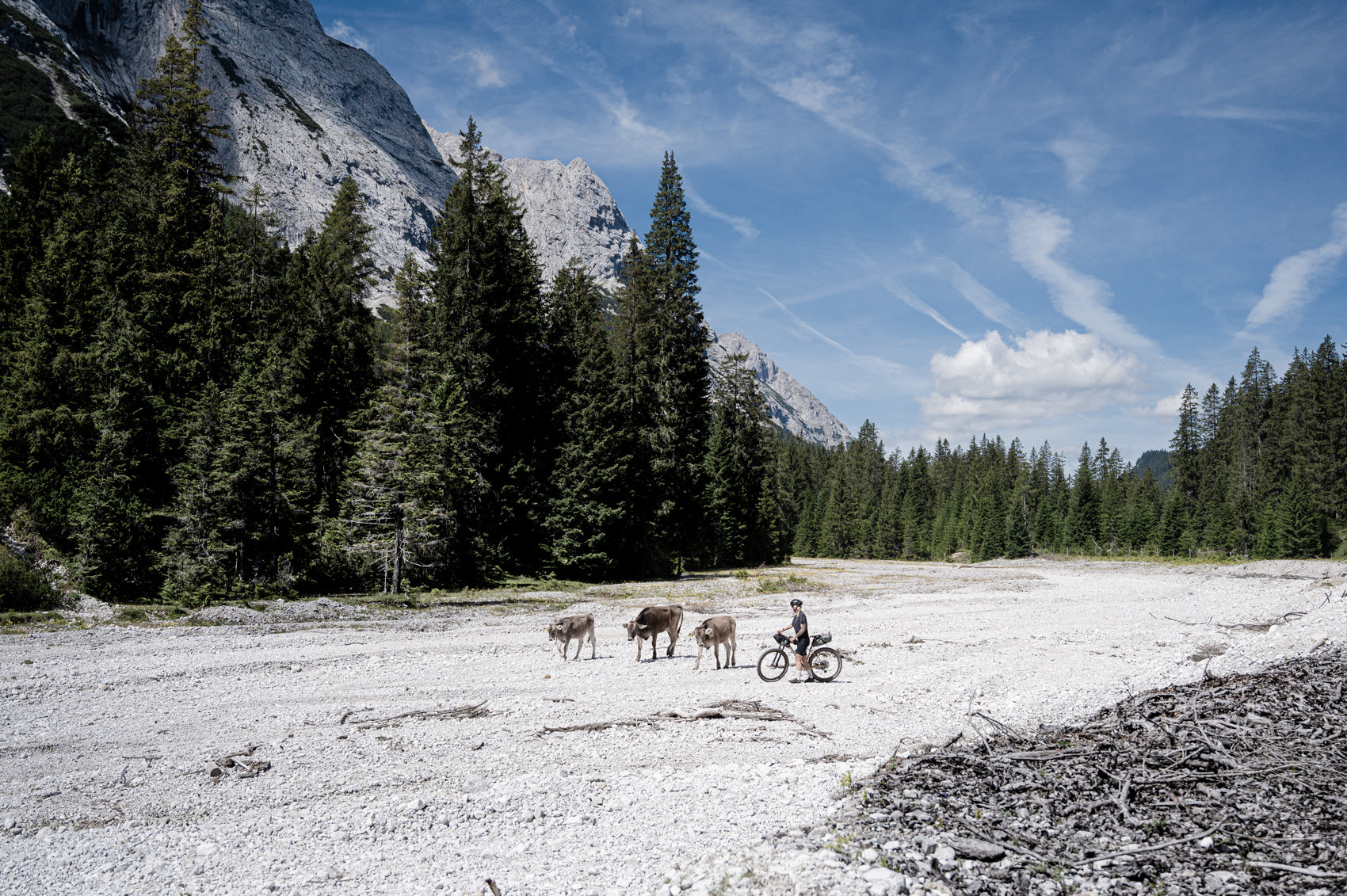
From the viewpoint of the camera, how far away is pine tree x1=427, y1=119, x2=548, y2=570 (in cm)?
3341

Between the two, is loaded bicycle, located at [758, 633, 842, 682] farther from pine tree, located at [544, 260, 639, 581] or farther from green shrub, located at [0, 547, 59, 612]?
pine tree, located at [544, 260, 639, 581]

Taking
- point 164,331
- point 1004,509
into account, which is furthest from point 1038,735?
point 1004,509

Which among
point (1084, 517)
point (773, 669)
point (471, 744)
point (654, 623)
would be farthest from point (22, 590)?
point (1084, 517)

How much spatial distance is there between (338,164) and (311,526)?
201 m

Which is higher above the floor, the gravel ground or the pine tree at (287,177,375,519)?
the pine tree at (287,177,375,519)

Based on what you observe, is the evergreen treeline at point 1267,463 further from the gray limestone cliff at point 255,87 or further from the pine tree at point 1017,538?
the gray limestone cliff at point 255,87

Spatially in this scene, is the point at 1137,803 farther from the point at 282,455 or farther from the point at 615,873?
the point at 282,455

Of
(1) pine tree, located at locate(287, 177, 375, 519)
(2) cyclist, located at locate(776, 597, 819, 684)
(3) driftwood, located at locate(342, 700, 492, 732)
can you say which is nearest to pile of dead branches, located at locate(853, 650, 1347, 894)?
(2) cyclist, located at locate(776, 597, 819, 684)

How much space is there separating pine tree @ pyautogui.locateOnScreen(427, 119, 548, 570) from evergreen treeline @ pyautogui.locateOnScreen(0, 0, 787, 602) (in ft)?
0.44

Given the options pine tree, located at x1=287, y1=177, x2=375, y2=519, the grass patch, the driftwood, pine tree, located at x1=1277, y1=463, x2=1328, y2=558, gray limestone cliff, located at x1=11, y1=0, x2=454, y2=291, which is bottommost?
the grass patch

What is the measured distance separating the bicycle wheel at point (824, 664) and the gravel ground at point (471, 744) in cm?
36

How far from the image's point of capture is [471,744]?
9727 mm

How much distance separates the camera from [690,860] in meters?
6.22

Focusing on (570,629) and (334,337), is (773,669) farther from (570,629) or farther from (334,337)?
(334,337)
